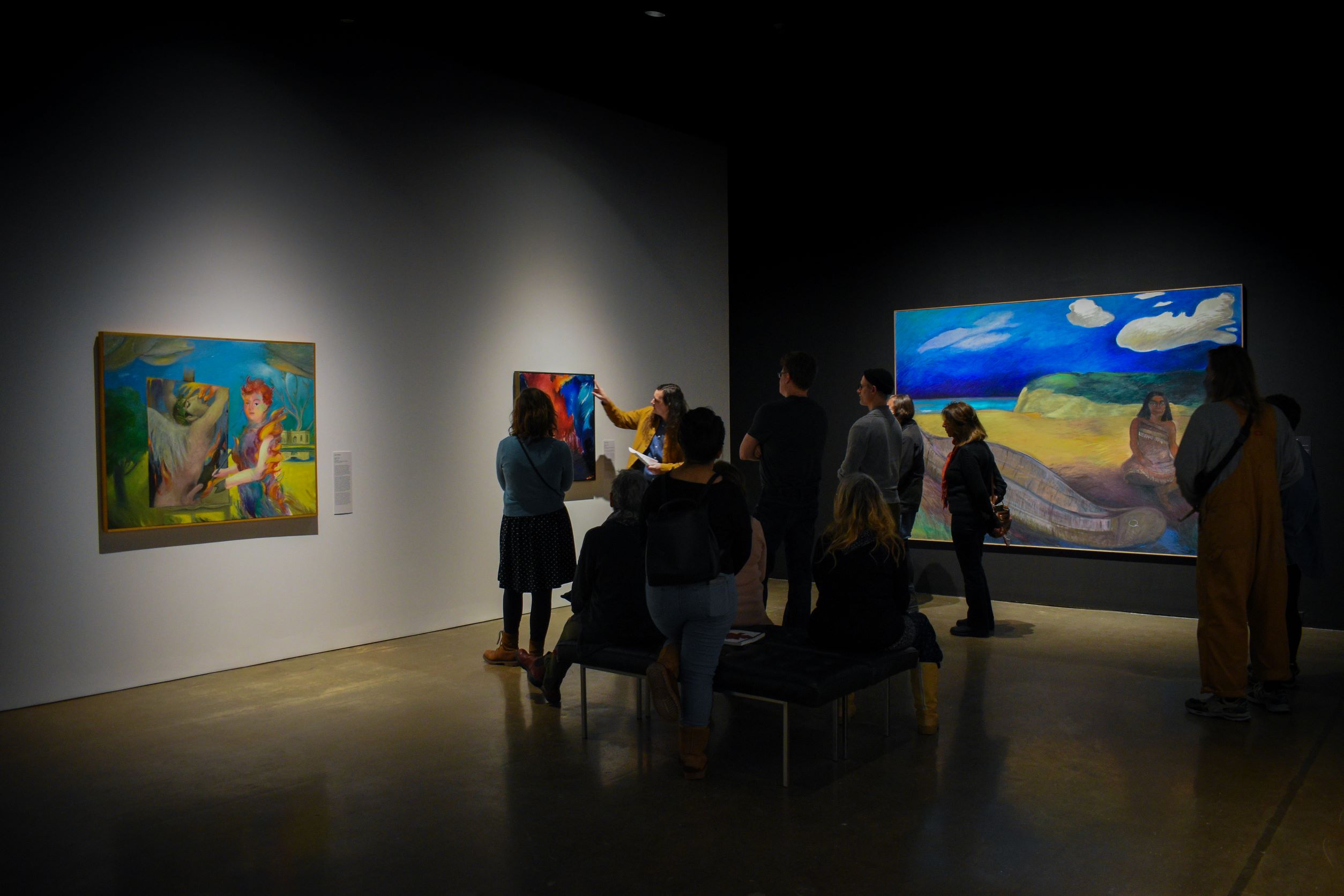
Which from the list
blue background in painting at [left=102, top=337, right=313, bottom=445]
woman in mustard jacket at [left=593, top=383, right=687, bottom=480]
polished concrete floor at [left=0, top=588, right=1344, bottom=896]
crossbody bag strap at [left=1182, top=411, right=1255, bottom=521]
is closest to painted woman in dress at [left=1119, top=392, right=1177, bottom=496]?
polished concrete floor at [left=0, top=588, right=1344, bottom=896]

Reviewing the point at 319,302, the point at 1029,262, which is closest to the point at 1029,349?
the point at 1029,262

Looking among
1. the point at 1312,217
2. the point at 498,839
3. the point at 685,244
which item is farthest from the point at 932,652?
the point at 685,244

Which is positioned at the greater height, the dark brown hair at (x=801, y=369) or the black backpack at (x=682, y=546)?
the dark brown hair at (x=801, y=369)

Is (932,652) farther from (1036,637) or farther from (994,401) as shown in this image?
(994,401)

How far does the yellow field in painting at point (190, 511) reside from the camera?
5.58 meters

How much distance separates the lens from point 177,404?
19.1 feet

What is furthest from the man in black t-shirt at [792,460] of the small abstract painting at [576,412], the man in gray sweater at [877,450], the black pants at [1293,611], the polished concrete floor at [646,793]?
the black pants at [1293,611]

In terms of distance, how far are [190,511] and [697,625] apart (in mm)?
3535

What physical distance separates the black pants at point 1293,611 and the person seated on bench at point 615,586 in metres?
3.69

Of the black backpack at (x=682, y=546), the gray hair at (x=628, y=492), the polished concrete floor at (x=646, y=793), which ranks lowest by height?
the polished concrete floor at (x=646, y=793)

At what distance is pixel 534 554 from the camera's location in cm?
598

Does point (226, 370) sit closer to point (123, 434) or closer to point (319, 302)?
point (123, 434)

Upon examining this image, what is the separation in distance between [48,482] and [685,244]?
5.81 meters

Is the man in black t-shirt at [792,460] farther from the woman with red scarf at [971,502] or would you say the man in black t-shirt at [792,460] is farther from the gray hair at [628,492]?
the woman with red scarf at [971,502]
